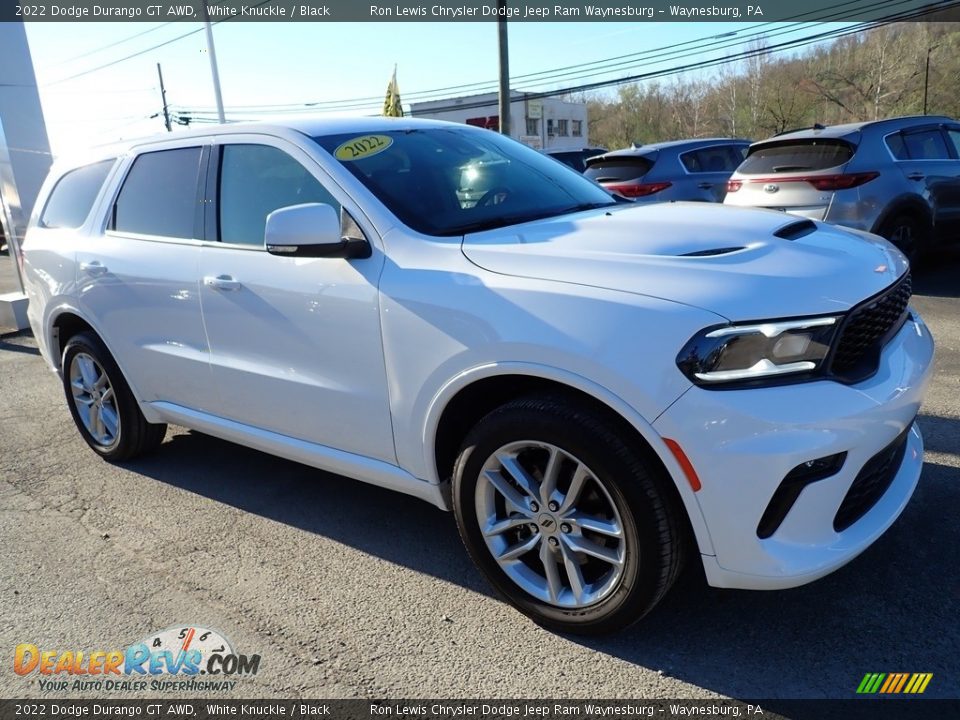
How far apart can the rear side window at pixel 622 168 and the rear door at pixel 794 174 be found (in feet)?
5.61

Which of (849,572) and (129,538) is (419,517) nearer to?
(129,538)

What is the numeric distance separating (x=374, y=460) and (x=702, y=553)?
133 centimetres

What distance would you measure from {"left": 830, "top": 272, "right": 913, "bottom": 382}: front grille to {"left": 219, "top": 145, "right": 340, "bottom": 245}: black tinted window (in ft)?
6.63

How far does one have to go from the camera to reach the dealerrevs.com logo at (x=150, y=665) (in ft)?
8.31

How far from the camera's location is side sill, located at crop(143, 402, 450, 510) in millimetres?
2906

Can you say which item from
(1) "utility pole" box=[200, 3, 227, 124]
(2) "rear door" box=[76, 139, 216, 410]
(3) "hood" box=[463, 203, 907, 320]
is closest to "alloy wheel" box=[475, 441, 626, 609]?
(3) "hood" box=[463, 203, 907, 320]

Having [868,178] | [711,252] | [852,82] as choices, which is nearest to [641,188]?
[868,178]

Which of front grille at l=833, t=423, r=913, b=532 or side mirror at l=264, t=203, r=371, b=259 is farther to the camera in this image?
side mirror at l=264, t=203, r=371, b=259

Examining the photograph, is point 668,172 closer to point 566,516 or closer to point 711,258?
point 711,258

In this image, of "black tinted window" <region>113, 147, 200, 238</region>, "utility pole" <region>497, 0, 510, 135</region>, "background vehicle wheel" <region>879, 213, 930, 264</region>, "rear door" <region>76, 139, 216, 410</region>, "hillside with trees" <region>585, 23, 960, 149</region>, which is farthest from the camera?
"hillside with trees" <region>585, 23, 960, 149</region>

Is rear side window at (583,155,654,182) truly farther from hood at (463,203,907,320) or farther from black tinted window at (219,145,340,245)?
hood at (463,203,907,320)

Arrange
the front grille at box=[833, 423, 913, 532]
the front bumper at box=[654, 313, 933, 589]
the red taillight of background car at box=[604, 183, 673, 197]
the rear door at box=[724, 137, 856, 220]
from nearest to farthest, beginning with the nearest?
1. the front bumper at box=[654, 313, 933, 589]
2. the front grille at box=[833, 423, 913, 532]
3. the rear door at box=[724, 137, 856, 220]
4. the red taillight of background car at box=[604, 183, 673, 197]

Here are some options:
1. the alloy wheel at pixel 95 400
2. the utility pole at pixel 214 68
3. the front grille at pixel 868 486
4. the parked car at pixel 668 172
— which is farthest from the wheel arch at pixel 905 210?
the utility pole at pixel 214 68

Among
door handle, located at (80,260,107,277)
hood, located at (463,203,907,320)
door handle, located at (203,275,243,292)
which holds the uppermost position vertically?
hood, located at (463,203,907,320)
